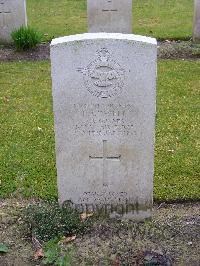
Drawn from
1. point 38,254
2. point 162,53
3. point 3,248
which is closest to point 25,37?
point 162,53

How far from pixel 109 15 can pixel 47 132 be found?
4.41 meters

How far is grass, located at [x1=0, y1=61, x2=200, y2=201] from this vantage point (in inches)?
203

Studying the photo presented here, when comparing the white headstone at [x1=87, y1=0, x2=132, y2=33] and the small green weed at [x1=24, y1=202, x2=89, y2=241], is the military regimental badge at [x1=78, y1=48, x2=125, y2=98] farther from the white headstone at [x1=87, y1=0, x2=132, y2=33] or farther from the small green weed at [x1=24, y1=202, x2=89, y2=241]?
the white headstone at [x1=87, y1=0, x2=132, y2=33]

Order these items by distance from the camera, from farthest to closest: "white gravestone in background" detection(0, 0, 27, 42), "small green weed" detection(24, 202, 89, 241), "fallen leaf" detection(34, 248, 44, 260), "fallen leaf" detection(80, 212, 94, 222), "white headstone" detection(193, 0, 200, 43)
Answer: "white gravestone in background" detection(0, 0, 27, 42) → "white headstone" detection(193, 0, 200, 43) → "fallen leaf" detection(80, 212, 94, 222) → "small green weed" detection(24, 202, 89, 241) → "fallen leaf" detection(34, 248, 44, 260)

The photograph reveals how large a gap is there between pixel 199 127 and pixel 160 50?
3.71 meters

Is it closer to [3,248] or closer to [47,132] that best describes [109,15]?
[47,132]

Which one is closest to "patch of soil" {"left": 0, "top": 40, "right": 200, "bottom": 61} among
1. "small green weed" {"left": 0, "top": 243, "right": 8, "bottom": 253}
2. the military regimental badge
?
the military regimental badge

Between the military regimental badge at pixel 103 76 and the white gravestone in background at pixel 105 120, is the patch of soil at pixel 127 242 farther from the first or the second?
the military regimental badge at pixel 103 76

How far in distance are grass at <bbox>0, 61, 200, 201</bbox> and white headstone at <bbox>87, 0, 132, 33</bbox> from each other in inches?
58.7

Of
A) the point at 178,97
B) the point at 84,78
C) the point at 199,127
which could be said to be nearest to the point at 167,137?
the point at 199,127

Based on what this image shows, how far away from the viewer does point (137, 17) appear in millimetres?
12828

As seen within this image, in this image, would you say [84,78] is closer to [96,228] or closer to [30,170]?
[96,228]

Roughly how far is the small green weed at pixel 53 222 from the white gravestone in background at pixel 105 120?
0.14 meters

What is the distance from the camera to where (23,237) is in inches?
168
